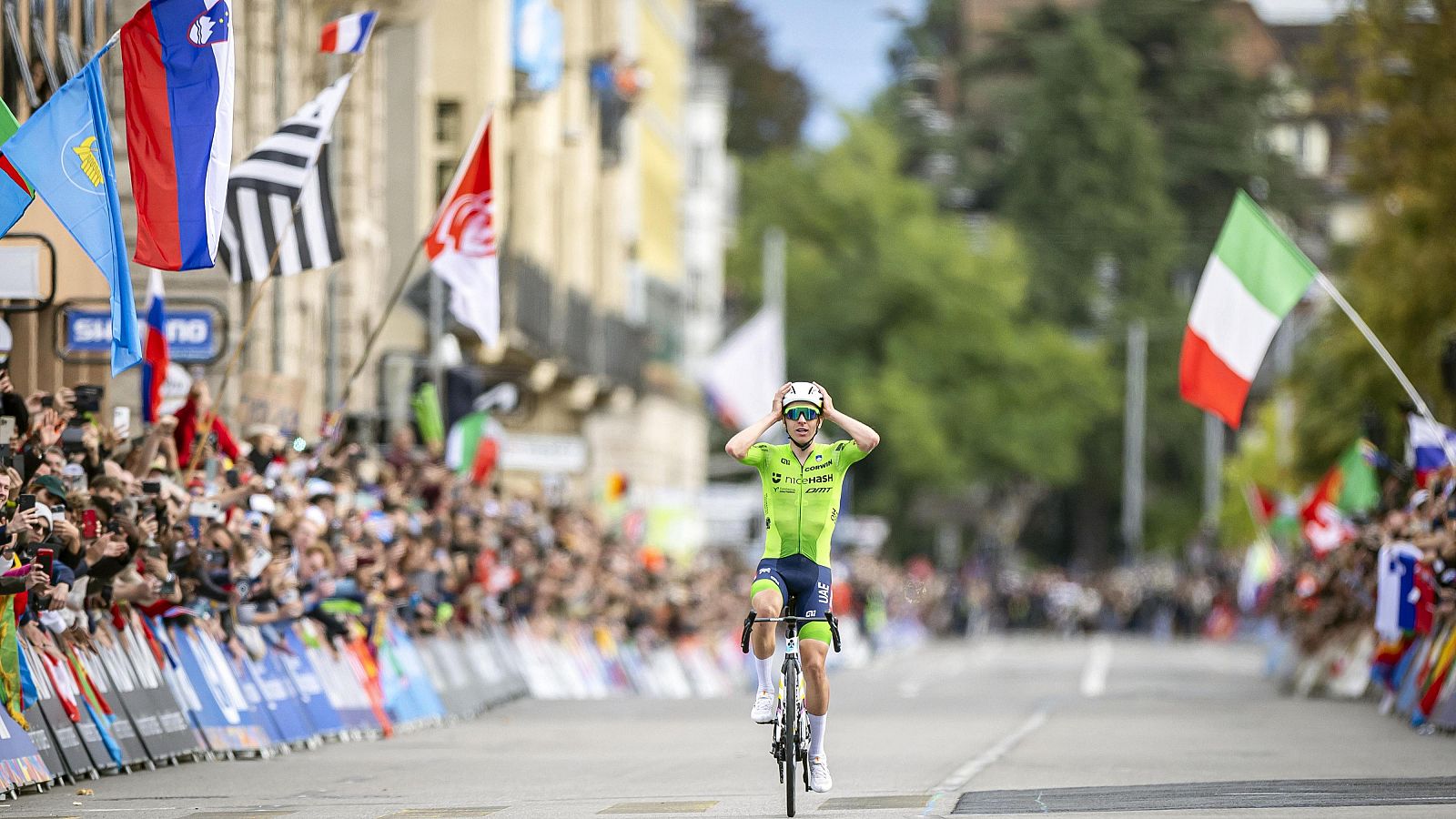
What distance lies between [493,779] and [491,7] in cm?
2708

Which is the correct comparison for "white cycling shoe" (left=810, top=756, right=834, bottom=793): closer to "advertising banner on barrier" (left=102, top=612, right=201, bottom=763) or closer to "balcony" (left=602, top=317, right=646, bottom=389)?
"advertising banner on barrier" (left=102, top=612, right=201, bottom=763)

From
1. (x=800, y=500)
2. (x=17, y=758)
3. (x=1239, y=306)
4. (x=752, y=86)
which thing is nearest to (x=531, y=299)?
(x=1239, y=306)

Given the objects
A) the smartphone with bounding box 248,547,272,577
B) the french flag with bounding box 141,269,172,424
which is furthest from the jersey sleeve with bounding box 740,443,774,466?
the french flag with bounding box 141,269,172,424

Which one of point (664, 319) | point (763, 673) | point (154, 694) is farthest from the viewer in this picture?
point (664, 319)

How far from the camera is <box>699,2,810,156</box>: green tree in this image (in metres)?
91.5

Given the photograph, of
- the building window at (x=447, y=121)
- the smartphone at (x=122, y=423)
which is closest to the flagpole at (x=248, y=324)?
the smartphone at (x=122, y=423)

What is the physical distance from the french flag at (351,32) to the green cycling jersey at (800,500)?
10.3 metres

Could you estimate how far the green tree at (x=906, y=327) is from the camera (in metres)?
84.8

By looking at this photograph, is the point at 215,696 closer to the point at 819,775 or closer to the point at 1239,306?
the point at 819,775

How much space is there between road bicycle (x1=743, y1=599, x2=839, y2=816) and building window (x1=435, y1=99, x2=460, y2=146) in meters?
28.4

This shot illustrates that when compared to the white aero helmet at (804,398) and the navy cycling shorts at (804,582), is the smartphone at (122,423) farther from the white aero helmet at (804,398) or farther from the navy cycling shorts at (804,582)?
the white aero helmet at (804,398)

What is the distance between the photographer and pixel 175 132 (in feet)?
58.4

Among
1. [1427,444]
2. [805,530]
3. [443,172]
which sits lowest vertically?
[1427,444]

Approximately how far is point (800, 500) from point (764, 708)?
1059 millimetres
